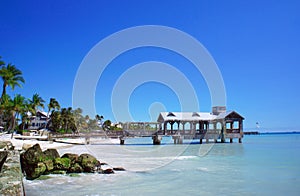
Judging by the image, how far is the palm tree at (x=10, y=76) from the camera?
32219 mm

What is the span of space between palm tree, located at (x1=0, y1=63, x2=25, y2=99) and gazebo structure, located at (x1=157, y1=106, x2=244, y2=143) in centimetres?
1917

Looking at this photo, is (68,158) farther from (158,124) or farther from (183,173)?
(158,124)

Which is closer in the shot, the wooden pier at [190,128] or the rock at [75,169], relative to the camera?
the rock at [75,169]

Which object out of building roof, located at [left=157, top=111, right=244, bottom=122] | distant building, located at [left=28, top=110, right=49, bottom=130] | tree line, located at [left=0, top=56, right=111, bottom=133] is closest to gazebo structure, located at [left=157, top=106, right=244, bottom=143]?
building roof, located at [left=157, top=111, right=244, bottom=122]

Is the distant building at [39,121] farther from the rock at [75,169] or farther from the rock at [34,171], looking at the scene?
the rock at [34,171]

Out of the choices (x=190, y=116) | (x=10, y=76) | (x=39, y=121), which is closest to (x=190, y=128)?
(x=190, y=116)

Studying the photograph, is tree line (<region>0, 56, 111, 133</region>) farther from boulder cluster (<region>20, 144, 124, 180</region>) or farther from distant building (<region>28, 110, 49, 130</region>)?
boulder cluster (<region>20, 144, 124, 180</region>)

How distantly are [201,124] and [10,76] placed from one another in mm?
25680

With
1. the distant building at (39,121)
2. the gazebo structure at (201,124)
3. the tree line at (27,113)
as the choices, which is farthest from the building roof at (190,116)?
the distant building at (39,121)

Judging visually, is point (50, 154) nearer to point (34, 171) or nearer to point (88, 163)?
point (34, 171)

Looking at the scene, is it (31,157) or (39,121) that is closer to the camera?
(31,157)

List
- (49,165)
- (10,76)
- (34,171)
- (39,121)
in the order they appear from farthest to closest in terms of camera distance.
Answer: (39,121) → (10,76) → (49,165) → (34,171)

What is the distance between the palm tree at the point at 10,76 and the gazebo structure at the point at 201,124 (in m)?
19.2

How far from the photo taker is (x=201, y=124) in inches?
1407
